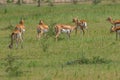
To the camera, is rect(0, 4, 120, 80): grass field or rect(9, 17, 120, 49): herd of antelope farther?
rect(9, 17, 120, 49): herd of antelope

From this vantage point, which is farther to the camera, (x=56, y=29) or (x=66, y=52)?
(x=56, y=29)

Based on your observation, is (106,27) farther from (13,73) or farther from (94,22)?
(13,73)

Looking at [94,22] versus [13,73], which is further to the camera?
[94,22]

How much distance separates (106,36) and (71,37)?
1.69 meters

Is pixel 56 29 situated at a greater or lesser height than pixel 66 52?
greater

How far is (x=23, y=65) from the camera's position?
16.0m

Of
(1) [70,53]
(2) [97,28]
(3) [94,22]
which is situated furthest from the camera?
(3) [94,22]

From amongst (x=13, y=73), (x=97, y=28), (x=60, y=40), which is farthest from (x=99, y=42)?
(x=13, y=73)

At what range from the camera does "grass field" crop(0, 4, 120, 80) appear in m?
14.2

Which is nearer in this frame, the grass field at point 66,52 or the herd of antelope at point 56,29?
the grass field at point 66,52

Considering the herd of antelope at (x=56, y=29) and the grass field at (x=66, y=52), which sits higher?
the herd of antelope at (x=56, y=29)

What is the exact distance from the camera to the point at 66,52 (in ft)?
62.5

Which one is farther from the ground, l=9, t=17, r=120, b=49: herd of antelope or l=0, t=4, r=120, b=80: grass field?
l=9, t=17, r=120, b=49: herd of antelope

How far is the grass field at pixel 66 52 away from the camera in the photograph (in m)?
14.2
